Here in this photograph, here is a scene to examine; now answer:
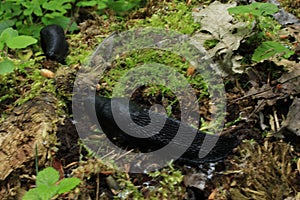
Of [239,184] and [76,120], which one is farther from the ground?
[76,120]

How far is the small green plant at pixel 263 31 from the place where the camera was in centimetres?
294

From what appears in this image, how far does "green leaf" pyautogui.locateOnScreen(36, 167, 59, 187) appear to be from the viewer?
7.30 feet

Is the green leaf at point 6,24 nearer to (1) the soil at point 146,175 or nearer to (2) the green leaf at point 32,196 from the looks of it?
(1) the soil at point 146,175

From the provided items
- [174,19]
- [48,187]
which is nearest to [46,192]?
[48,187]

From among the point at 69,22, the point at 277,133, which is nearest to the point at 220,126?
the point at 277,133

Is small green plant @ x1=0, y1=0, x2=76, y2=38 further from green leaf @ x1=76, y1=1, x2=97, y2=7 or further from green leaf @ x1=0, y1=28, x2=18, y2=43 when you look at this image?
green leaf @ x1=0, y1=28, x2=18, y2=43

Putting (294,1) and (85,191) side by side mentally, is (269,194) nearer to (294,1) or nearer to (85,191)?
(85,191)

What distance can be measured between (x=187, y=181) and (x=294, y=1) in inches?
82.7

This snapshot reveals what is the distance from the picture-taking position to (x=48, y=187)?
7.20 ft

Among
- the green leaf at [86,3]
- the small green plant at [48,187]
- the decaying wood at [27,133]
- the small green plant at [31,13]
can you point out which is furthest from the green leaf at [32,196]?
the green leaf at [86,3]

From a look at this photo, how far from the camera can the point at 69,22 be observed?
4.02 meters

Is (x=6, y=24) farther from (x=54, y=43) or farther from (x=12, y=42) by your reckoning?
(x=12, y=42)

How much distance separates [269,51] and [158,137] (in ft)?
3.29

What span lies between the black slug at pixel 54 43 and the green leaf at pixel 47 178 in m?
1.42
